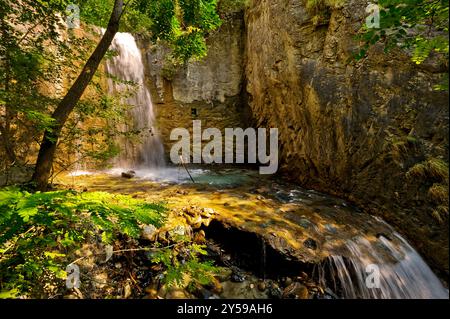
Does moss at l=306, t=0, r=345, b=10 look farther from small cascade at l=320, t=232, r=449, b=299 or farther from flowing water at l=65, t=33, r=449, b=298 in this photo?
small cascade at l=320, t=232, r=449, b=299

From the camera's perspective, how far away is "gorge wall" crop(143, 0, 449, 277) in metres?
→ 4.29

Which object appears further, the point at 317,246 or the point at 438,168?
the point at 438,168

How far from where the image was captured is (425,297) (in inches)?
143

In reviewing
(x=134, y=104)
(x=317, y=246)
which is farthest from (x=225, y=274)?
(x=134, y=104)

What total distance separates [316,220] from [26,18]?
18.8ft

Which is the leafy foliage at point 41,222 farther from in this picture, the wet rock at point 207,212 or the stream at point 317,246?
the wet rock at point 207,212

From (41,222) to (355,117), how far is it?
19.0ft

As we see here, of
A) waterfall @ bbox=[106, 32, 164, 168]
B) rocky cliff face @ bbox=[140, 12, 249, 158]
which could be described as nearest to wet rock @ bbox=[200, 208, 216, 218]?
waterfall @ bbox=[106, 32, 164, 168]

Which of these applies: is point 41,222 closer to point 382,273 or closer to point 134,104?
point 382,273

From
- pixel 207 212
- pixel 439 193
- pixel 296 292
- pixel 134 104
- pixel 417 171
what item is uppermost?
pixel 134 104

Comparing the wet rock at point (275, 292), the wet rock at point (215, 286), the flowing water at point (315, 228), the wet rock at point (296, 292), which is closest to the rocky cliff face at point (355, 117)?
the flowing water at point (315, 228)

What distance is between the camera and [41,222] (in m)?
1.70

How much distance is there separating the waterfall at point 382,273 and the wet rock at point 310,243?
0.98 feet

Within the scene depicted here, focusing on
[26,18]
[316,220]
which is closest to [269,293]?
[316,220]
